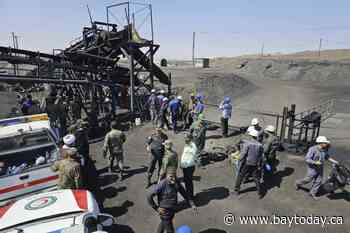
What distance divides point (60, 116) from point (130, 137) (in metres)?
3.60

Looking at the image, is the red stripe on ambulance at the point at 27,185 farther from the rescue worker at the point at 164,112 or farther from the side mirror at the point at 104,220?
the rescue worker at the point at 164,112

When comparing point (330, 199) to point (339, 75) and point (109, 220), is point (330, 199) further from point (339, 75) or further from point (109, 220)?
point (339, 75)

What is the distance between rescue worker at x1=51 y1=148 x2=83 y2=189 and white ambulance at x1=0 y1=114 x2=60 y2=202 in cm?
84

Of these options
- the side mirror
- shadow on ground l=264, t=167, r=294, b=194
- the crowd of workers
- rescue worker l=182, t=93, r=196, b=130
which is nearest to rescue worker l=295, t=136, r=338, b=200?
the crowd of workers

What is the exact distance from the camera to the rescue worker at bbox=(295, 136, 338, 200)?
7.41 metres

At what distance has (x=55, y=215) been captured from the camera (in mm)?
4926

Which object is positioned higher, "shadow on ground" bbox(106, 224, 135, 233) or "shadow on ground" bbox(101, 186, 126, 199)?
"shadow on ground" bbox(101, 186, 126, 199)

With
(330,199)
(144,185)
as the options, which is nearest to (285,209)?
(330,199)

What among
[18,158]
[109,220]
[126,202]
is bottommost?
[126,202]

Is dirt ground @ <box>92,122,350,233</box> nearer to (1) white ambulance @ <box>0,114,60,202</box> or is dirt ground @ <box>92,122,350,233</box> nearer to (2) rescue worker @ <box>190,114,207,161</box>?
(2) rescue worker @ <box>190,114,207,161</box>

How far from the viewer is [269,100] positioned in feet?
102

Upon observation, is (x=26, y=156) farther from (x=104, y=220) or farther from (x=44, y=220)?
(x=104, y=220)

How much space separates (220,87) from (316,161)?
94.6 feet

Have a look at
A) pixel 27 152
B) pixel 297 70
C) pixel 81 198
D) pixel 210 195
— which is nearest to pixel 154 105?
pixel 210 195
